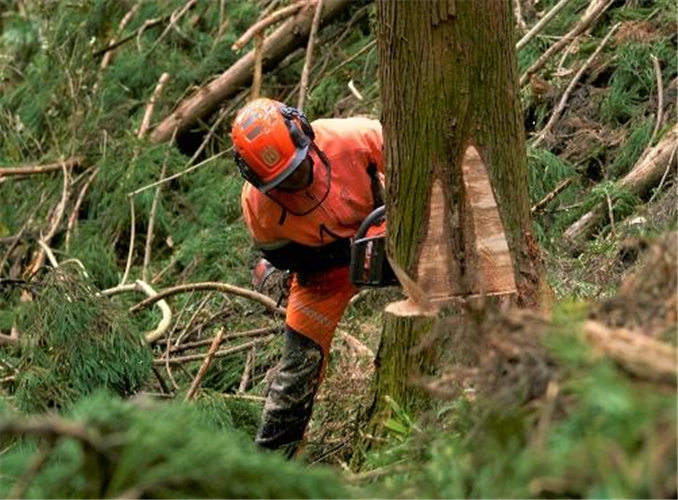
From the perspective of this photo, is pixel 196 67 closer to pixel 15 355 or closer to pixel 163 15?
pixel 163 15

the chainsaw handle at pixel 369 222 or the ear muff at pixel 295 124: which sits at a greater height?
the ear muff at pixel 295 124

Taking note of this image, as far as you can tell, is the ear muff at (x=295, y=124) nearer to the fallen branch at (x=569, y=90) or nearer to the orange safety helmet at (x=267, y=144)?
the orange safety helmet at (x=267, y=144)

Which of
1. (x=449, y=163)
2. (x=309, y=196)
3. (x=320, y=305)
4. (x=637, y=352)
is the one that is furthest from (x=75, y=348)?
(x=637, y=352)

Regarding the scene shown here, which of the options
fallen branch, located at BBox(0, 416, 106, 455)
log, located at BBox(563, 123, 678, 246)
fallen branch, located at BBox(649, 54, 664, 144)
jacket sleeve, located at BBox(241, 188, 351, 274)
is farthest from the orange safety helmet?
fallen branch, located at BBox(0, 416, 106, 455)

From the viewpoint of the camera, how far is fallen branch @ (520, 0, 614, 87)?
718cm

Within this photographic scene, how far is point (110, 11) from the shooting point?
946 cm

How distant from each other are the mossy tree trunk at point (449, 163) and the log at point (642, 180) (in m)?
2.22

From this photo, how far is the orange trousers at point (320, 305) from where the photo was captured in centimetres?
517

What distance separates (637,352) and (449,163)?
1.71 m

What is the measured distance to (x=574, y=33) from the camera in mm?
7340

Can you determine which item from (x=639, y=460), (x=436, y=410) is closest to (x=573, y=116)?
(x=436, y=410)

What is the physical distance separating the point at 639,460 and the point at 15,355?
183 inches

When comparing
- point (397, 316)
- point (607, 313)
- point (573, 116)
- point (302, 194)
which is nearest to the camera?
point (607, 313)

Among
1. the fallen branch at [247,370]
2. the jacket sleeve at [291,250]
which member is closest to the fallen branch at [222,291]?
the fallen branch at [247,370]
